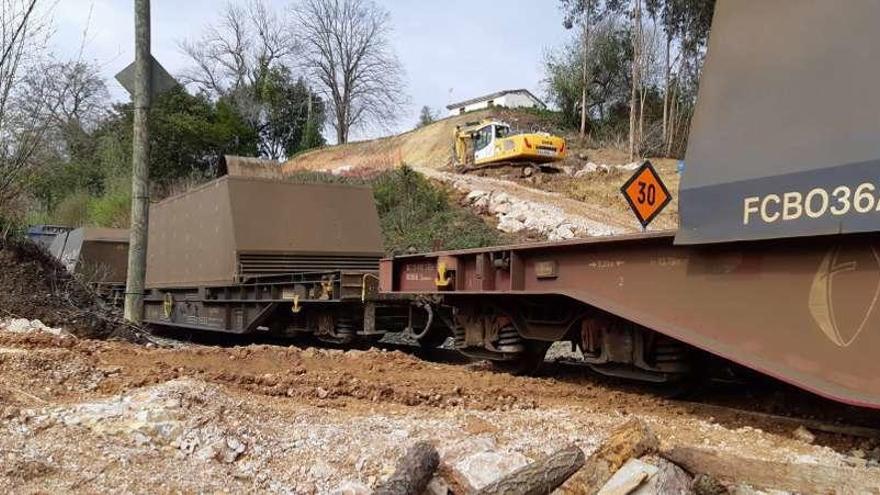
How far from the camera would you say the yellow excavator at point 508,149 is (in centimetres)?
3369

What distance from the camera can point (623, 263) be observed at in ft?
20.7

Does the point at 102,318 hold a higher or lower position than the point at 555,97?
lower

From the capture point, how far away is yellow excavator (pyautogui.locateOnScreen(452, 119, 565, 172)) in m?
33.7

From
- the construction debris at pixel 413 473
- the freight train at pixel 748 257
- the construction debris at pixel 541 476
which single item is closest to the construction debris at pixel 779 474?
the construction debris at pixel 541 476

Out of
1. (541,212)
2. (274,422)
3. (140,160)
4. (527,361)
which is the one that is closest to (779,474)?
(274,422)

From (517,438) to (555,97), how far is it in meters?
48.4

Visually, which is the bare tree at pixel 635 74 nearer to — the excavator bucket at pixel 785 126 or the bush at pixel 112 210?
the bush at pixel 112 210

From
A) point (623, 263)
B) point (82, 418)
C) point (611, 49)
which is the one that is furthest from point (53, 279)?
point (611, 49)

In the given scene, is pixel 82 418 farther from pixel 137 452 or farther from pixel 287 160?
pixel 287 160

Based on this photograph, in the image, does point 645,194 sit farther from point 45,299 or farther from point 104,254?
point 104,254

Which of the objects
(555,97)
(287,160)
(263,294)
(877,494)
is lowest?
(877,494)

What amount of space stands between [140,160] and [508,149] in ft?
85.5

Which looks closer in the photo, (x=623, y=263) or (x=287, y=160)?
(x=623, y=263)

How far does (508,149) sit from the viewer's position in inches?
1350
